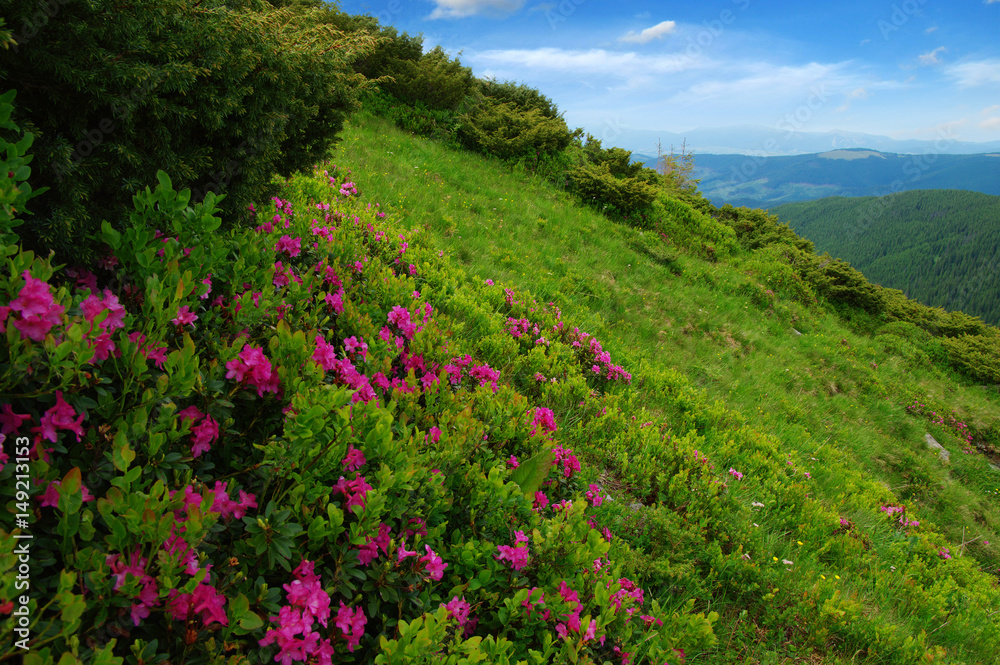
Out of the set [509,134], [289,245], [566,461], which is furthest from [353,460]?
[509,134]

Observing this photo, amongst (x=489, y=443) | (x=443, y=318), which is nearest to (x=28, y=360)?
(x=489, y=443)

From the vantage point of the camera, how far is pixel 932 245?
162 meters

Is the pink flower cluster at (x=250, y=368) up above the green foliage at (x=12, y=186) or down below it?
below

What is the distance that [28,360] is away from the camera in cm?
131

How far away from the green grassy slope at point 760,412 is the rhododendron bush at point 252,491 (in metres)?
1.21

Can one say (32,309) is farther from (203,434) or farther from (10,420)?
(203,434)

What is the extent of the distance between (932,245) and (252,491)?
222050 millimetres

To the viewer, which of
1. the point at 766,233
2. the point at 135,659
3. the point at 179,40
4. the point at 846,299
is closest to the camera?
the point at 135,659

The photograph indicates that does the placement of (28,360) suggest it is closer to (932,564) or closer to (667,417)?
(667,417)

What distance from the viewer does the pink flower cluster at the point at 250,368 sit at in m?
1.88

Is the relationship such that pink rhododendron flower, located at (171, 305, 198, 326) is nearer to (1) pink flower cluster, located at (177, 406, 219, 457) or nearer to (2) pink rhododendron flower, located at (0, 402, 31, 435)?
(1) pink flower cluster, located at (177, 406, 219, 457)

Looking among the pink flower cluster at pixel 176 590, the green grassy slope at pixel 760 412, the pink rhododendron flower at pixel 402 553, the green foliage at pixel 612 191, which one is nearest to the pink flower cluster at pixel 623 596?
the green grassy slope at pixel 760 412

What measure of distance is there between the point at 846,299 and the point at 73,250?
17983 millimetres

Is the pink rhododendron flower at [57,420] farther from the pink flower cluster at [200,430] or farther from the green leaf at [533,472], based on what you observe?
the green leaf at [533,472]
